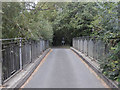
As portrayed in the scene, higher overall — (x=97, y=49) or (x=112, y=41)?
(x=112, y=41)

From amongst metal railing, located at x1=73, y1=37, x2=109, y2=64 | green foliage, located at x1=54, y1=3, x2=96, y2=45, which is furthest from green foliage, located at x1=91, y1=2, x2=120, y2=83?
green foliage, located at x1=54, y1=3, x2=96, y2=45

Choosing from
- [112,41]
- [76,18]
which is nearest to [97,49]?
[112,41]

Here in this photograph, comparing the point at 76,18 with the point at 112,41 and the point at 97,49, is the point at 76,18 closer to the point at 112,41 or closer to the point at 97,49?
the point at 97,49

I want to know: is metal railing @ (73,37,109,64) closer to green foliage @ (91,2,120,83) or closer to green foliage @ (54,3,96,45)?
green foliage @ (91,2,120,83)

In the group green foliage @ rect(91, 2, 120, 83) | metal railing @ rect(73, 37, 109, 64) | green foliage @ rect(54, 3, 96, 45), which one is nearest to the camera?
green foliage @ rect(91, 2, 120, 83)

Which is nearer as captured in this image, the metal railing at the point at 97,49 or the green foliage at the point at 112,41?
the green foliage at the point at 112,41

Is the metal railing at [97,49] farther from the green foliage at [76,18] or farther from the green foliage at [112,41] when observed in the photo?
the green foliage at [76,18]

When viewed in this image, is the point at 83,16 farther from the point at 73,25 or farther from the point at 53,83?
the point at 53,83

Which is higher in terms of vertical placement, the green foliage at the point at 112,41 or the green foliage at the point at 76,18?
the green foliage at the point at 76,18

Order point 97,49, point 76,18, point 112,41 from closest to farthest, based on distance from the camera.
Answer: point 112,41, point 97,49, point 76,18

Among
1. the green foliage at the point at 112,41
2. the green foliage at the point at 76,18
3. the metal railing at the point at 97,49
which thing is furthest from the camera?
the green foliage at the point at 76,18

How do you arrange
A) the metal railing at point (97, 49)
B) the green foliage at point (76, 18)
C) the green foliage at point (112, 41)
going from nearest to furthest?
the green foliage at point (112, 41)
the metal railing at point (97, 49)
the green foliage at point (76, 18)

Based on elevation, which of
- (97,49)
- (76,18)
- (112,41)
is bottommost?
(97,49)

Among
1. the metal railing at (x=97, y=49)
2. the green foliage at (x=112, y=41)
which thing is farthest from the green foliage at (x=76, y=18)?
the green foliage at (x=112, y=41)
